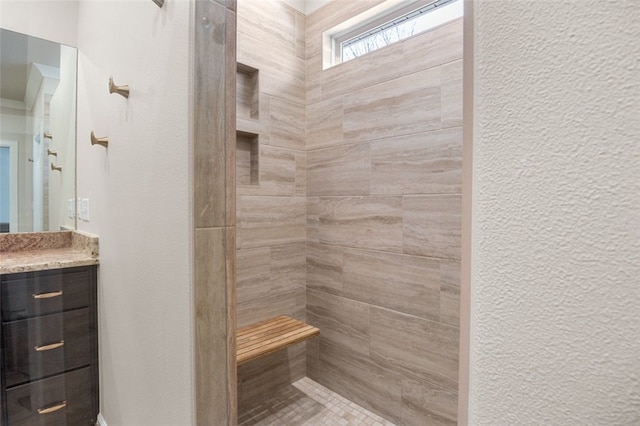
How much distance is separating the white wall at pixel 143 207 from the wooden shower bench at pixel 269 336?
0.59 metres

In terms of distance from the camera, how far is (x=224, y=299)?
3.28ft

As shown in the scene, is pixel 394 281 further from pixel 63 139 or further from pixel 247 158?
→ pixel 63 139

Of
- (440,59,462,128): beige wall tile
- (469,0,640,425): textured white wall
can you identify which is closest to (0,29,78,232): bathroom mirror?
(440,59,462,128): beige wall tile

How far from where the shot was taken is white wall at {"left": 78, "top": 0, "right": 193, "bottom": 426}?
981 millimetres

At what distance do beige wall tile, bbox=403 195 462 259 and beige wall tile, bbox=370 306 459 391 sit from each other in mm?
395

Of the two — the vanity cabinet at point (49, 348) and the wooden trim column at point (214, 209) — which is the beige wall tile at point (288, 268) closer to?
the vanity cabinet at point (49, 348)

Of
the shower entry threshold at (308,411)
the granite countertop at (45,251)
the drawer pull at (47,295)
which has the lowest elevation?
the shower entry threshold at (308,411)

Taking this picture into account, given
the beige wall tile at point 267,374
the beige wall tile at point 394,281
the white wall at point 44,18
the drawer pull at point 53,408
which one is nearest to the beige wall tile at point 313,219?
the beige wall tile at point 394,281

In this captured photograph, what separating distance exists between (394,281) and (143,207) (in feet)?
4.53

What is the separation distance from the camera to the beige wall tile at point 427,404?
1.68 meters

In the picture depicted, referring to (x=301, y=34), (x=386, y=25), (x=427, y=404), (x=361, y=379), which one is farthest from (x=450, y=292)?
(x=301, y=34)

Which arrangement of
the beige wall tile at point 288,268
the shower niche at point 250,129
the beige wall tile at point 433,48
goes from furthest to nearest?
the beige wall tile at point 288,268, the shower niche at point 250,129, the beige wall tile at point 433,48

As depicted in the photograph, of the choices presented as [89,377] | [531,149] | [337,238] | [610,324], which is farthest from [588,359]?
[89,377]

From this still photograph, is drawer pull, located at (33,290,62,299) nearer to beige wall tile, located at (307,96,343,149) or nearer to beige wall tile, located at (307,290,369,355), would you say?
beige wall tile, located at (307,290,369,355)
